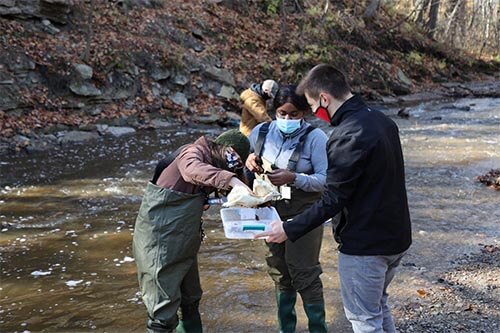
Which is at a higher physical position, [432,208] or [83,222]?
[83,222]

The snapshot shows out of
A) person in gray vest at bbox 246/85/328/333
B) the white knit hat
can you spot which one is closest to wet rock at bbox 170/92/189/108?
the white knit hat

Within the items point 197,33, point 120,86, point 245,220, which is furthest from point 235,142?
point 197,33

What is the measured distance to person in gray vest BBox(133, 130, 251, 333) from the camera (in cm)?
335

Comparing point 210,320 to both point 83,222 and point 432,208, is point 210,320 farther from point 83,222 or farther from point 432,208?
point 432,208

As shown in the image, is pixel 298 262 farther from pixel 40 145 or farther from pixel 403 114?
pixel 403 114

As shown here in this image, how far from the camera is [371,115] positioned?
9.68 feet

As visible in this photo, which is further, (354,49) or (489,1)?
(489,1)

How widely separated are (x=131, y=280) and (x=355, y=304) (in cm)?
333

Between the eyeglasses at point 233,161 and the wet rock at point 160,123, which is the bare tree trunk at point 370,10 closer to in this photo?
the wet rock at point 160,123

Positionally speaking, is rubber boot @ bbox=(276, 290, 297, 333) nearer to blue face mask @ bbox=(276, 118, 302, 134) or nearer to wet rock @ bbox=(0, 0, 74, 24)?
blue face mask @ bbox=(276, 118, 302, 134)

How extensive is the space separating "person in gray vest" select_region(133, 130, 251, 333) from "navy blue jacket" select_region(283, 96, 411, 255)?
69cm

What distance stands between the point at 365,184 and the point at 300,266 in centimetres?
117

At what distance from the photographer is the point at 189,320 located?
3.81 meters

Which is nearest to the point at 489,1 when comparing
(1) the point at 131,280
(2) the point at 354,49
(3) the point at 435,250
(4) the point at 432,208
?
(2) the point at 354,49
